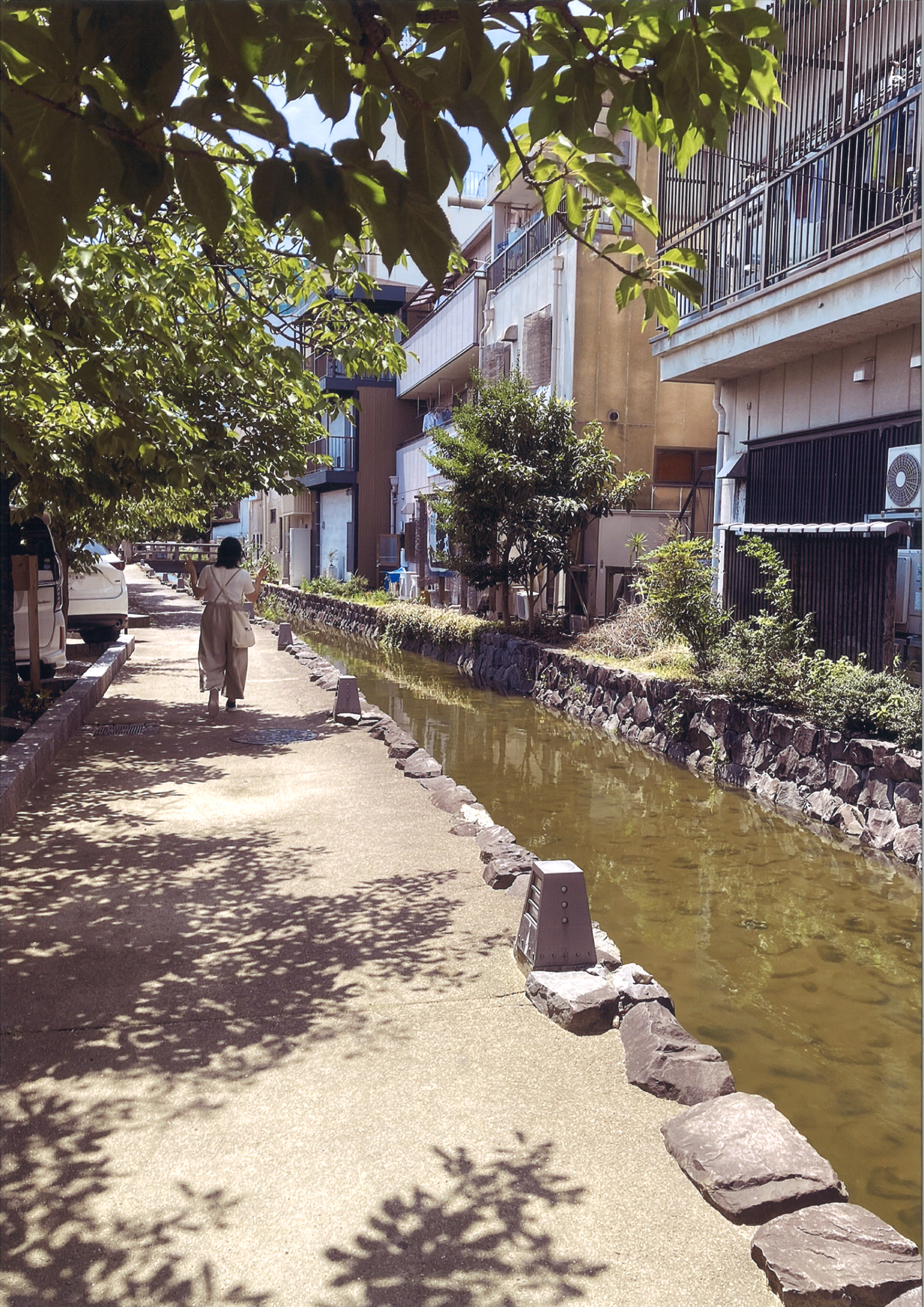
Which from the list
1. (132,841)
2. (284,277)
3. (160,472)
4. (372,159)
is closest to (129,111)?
(372,159)

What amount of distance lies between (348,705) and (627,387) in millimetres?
11012

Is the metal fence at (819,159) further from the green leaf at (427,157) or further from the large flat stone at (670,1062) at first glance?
the green leaf at (427,157)

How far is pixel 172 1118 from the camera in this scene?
3.71 meters

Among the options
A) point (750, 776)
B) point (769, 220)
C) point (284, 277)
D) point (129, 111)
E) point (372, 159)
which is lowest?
point (750, 776)

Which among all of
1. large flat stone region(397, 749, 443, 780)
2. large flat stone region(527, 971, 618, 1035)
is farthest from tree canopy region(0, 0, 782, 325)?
large flat stone region(397, 749, 443, 780)

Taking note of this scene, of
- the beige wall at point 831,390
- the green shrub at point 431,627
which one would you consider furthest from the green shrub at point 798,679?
the green shrub at point 431,627

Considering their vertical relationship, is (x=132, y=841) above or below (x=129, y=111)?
below

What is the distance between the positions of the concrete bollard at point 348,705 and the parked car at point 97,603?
29.6 ft

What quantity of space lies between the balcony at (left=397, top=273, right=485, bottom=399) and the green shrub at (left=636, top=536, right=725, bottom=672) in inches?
493

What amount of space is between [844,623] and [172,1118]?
10.0 metres

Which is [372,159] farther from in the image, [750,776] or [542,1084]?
[750,776]

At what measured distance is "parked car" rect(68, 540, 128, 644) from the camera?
20016 mm

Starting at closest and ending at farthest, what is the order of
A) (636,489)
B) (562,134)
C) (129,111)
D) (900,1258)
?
(129,111) → (562,134) → (900,1258) → (636,489)

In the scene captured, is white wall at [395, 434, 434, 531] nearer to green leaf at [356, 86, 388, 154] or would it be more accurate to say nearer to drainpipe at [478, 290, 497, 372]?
drainpipe at [478, 290, 497, 372]
